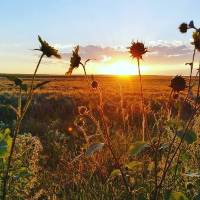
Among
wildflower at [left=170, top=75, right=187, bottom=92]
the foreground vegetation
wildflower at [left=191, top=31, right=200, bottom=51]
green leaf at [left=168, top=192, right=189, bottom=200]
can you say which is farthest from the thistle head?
green leaf at [left=168, top=192, right=189, bottom=200]

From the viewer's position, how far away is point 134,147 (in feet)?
8.96

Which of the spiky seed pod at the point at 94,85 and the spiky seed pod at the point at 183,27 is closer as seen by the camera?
the spiky seed pod at the point at 94,85

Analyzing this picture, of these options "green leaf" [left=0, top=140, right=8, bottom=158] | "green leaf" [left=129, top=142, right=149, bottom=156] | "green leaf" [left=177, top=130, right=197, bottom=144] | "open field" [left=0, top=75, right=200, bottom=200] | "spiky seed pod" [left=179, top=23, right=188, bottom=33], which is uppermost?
"spiky seed pod" [left=179, top=23, right=188, bottom=33]

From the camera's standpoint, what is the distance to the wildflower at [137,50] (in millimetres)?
3041

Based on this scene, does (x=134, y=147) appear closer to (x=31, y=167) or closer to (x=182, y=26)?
(x=182, y=26)

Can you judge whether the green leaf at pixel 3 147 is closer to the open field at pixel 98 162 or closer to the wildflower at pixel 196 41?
the open field at pixel 98 162

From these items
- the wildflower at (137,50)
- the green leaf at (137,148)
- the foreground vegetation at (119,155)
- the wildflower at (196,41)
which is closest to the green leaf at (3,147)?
the foreground vegetation at (119,155)

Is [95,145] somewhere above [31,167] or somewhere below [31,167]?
above

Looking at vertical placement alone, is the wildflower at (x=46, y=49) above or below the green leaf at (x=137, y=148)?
above

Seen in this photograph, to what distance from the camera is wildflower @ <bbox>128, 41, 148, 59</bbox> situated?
9.98 feet

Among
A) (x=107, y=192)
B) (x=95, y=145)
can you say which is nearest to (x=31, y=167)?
(x=107, y=192)

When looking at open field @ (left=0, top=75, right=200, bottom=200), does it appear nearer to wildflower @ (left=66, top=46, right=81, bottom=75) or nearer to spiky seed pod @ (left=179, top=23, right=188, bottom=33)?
wildflower @ (left=66, top=46, right=81, bottom=75)

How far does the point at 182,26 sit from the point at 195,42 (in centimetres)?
45

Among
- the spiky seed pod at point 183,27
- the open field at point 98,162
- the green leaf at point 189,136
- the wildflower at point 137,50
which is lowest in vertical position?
the open field at point 98,162
